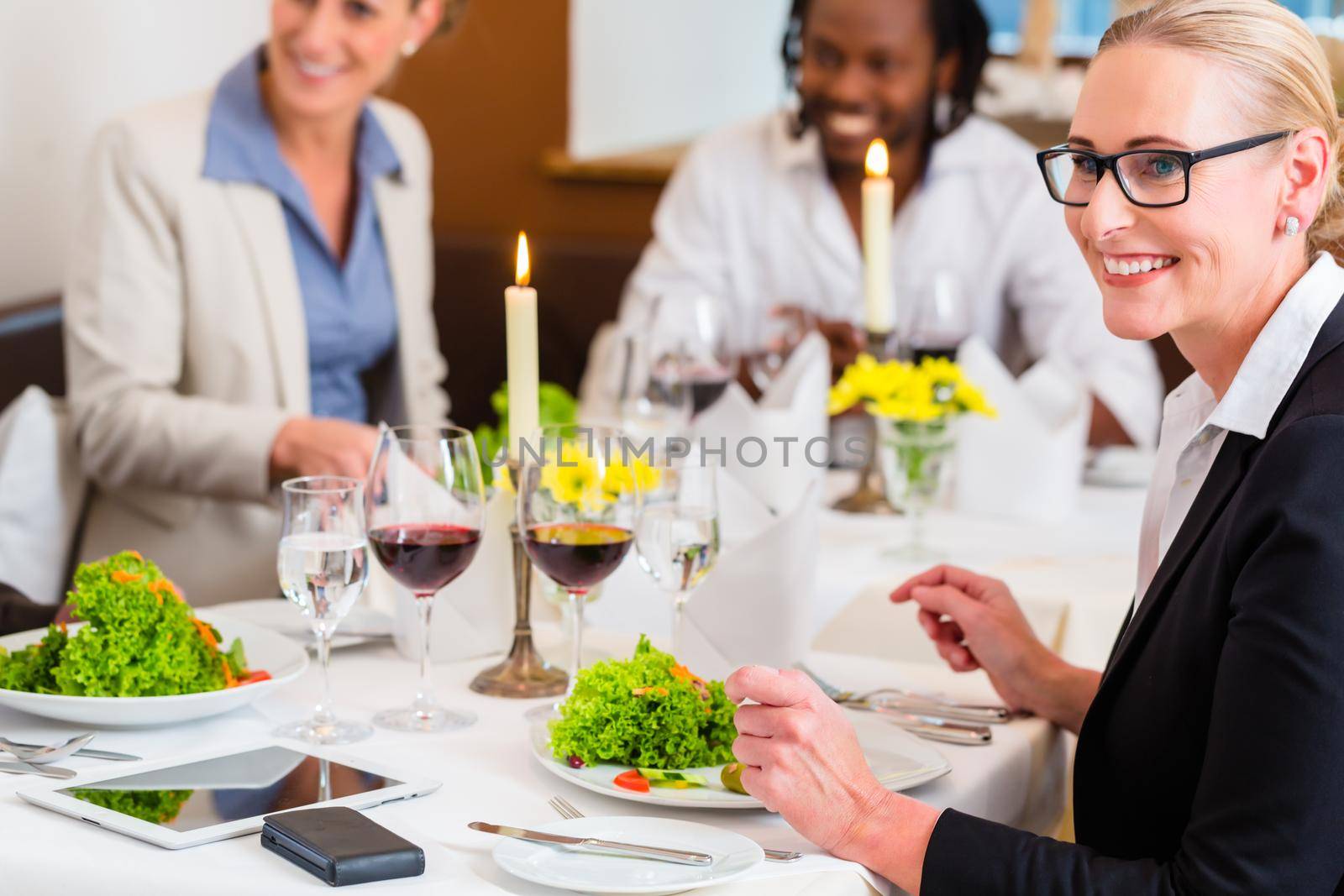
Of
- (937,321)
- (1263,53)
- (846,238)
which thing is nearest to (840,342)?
(937,321)

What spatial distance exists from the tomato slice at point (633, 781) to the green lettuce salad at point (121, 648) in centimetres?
34

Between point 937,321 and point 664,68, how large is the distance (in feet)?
8.22

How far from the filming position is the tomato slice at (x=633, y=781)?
0.97m

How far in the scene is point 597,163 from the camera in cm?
419

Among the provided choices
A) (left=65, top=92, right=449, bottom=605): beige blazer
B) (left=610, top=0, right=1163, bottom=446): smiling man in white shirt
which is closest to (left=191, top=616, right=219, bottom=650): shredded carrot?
(left=65, top=92, right=449, bottom=605): beige blazer

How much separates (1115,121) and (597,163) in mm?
3277

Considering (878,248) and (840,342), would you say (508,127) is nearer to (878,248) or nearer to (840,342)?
(840,342)

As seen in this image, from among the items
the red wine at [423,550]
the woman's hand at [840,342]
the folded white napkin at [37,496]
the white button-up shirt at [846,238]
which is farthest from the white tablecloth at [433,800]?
the white button-up shirt at [846,238]

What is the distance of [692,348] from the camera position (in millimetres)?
2035

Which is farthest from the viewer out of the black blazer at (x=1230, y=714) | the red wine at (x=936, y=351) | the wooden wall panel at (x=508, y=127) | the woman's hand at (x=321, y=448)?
the wooden wall panel at (x=508, y=127)

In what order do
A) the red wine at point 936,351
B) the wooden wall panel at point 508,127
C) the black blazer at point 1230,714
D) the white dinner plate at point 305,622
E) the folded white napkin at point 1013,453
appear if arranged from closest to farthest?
the black blazer at point 1230,714 < the white dinner plate at point 305,622 < the folded white napkin at point 1013,453 < the red wine at point 936,351 < the wooden wall panel at point 508,127

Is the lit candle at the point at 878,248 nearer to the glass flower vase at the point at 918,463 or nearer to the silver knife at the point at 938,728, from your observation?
the glass flower vase at the point at 918,463

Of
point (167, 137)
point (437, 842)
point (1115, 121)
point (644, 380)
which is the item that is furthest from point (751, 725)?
point (167, 137)

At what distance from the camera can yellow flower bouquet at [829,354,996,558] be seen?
1.78 meters
